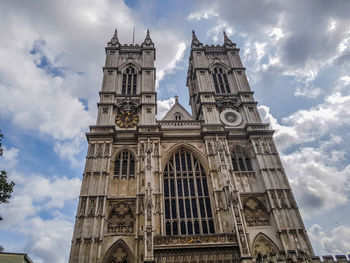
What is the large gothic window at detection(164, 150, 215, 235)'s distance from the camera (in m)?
19.4

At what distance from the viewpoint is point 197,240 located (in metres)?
16.8

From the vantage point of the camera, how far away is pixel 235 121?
26.2 metres

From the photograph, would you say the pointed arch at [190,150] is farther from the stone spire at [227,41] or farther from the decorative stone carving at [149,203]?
the stone spire at [227,41]

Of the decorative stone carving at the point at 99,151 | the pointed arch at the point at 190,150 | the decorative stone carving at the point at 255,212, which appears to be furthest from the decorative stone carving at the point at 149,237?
the decorative stone carving at the point at 99,151

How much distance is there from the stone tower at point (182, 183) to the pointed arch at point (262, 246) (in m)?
0.07

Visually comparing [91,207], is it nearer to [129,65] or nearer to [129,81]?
[129,81]

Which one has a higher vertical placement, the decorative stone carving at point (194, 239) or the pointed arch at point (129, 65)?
the pointed arch at point (129, 65)

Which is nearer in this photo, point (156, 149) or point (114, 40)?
point (156, 149)

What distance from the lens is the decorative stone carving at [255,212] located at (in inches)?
778

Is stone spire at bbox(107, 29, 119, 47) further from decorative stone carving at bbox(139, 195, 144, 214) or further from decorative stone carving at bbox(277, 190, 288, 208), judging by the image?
decorative stone carving at bbox(277, 190, 288, 208)

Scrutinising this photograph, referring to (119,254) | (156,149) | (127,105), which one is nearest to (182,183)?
(156,149)

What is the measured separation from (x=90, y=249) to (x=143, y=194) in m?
5.16

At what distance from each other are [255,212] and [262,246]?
2537 mm

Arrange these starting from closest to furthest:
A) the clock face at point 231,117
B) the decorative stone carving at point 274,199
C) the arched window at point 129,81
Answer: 1. the decorative stone carving at point 274,199
2. the clock face at point 231,117
3. the arched window at point 129,81
